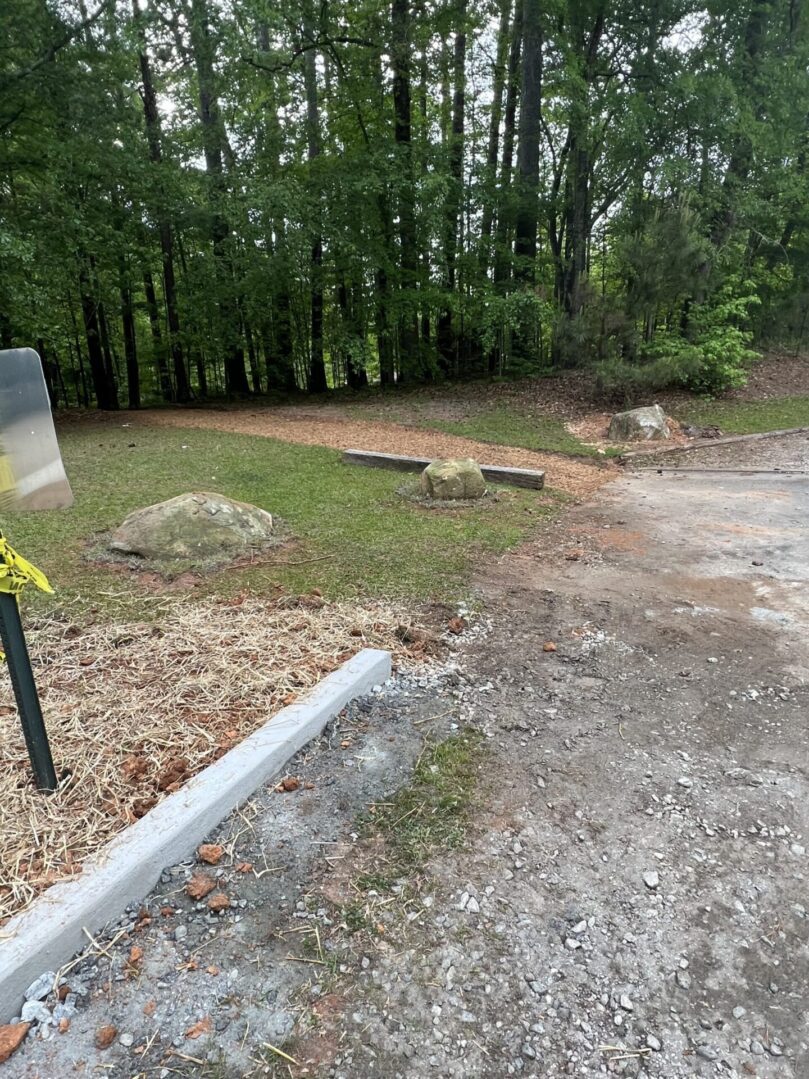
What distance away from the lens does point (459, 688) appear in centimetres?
275

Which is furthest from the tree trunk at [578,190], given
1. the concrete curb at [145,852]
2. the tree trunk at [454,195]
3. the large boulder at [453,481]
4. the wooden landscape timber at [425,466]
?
the concrete curb at [145,852]

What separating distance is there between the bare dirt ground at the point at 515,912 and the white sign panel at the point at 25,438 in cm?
112

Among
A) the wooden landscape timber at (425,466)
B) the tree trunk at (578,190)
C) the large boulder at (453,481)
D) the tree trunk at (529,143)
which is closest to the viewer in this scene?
the large boulder at (453,481)

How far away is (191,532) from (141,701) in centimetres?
203

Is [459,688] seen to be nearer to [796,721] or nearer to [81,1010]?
[796,721]

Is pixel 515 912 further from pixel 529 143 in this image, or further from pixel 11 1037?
pixel 529 143

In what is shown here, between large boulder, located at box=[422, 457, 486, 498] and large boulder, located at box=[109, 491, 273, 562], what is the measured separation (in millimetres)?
1843

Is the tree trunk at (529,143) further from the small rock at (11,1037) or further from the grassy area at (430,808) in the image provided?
the small rock at (11,1037)

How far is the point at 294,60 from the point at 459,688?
1346cm

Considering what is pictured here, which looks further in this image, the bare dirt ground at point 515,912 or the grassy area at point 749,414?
the grassy area at point 749,414

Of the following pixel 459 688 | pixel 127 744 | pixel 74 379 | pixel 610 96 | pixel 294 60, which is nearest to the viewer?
pixel 127 744

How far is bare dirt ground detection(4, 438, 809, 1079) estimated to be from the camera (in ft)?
4.39

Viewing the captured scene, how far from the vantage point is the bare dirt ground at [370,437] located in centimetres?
734

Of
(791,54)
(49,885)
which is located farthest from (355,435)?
(791,54)
